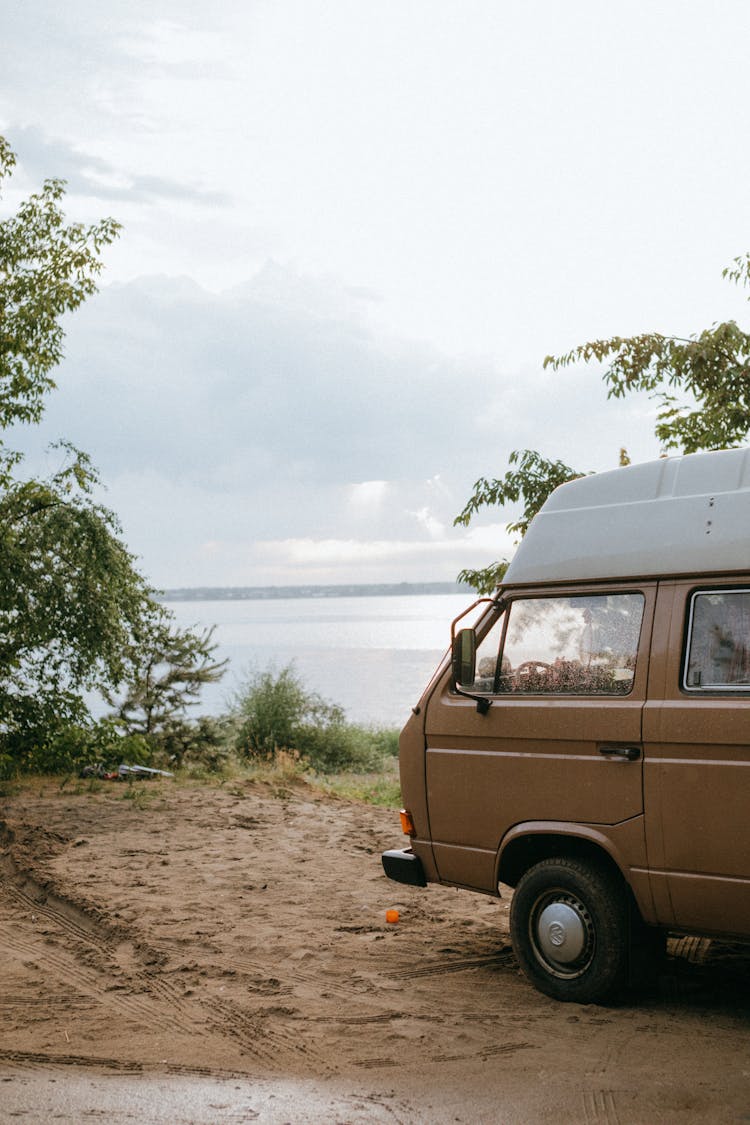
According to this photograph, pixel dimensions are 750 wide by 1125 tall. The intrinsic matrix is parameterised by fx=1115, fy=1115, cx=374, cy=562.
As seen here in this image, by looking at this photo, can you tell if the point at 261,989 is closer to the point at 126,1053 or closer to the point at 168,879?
the point at 126,1053

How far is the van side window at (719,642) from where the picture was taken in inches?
223

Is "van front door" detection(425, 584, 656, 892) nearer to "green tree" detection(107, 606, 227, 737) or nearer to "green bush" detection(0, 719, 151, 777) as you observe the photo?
"green bush" detection(0, 719, 151, 777)

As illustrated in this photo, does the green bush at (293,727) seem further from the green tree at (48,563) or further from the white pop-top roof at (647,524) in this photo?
the white pop-top roof at (647,524)

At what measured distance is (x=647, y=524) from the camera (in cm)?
621

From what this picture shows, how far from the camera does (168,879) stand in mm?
9641

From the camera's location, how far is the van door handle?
585cm

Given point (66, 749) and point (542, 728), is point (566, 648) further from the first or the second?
point (66, 749)

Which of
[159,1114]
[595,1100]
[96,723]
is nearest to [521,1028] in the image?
[595,1100]

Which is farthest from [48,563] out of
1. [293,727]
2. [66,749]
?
[293,727]

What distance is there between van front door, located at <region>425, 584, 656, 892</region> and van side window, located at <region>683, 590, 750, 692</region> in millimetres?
255

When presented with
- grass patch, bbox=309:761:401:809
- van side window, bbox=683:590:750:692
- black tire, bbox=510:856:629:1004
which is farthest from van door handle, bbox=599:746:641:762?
grass patch, bbox=309:761:401:809

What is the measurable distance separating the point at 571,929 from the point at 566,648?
156cm

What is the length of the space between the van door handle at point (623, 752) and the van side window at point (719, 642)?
0.43m

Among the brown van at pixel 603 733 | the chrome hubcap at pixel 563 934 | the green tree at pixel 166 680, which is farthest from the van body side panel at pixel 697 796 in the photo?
the green tree at pixel 166 680
